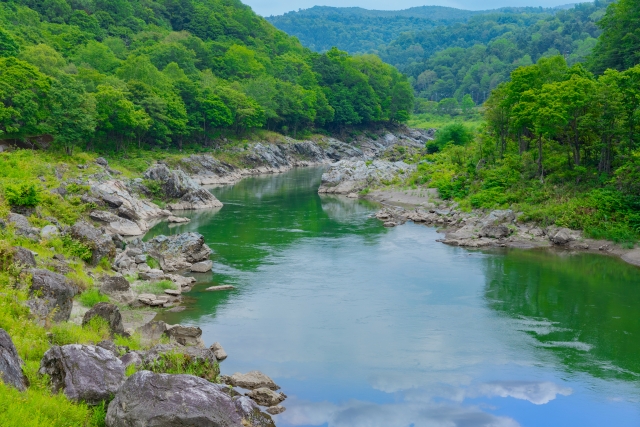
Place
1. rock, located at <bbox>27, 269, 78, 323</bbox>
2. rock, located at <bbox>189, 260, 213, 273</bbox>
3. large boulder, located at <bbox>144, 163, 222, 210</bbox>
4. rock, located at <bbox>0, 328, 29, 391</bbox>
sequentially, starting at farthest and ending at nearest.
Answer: large boulder, located at <bbox>144, 163, 222, 210</bbox>, rock, located at <bbox>189, 260, 213, 273</bbox>, rock, located at <bbox>27, 269, 78, 323</bbox>, rock, located at <bbox>0, 328, 29, 391</bbox>

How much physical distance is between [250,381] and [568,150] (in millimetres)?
36668

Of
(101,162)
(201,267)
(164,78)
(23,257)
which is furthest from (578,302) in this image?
(164,78)

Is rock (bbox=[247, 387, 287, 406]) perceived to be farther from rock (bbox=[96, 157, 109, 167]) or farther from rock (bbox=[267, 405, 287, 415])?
rock (bbox=[96, 157, 109, 167])

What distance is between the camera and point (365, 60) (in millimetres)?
144125

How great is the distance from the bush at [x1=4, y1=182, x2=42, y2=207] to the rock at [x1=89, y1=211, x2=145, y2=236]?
33.5ft

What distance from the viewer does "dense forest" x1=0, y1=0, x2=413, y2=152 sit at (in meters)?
60.8

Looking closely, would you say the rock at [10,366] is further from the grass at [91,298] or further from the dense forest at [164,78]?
the dense forest at [164,78]

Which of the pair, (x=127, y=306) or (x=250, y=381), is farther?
(x=127, y=306)

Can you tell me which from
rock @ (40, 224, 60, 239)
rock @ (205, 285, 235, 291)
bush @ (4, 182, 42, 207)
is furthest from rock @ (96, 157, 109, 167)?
rock @ (205, 285, 235, 291)

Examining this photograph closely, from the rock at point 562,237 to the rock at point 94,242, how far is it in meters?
28.8

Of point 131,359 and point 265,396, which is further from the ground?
point 131,359

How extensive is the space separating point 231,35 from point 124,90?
3194 inches

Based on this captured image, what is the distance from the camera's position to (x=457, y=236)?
146 feet

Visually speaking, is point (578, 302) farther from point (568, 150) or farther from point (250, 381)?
point (568, 150)
